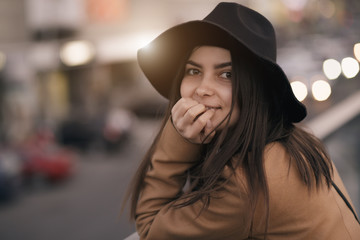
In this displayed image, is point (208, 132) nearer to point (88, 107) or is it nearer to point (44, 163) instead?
point (44, 163)

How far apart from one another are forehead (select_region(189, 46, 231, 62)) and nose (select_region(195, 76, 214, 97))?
0.25 feet

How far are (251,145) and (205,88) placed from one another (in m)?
0.25

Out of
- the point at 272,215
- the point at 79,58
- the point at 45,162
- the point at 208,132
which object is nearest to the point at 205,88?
the point at 208,132

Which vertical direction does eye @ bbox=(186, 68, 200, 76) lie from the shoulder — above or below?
above

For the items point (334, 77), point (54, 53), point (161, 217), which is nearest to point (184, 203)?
point (161, 217)

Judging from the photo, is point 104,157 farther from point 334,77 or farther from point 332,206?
point 332,206

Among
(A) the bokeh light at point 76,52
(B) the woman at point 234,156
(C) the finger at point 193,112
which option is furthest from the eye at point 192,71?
(A) the bokeh light at point 76,52

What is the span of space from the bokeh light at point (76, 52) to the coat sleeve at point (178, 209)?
2035 cm

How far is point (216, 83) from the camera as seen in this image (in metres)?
1.62

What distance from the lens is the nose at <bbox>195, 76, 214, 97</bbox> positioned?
1605 mm

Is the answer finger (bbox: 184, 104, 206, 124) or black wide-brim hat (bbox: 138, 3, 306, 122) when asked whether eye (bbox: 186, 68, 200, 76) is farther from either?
finger (bbox: 184, 104, 206, 124)

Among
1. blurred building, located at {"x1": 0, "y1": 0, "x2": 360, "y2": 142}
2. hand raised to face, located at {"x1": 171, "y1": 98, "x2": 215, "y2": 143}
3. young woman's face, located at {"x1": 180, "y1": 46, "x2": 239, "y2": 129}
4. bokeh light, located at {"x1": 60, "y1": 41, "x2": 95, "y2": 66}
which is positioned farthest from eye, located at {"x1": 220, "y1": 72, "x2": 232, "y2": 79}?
bokeh light, located at {"x1": 60, "y1": 41, "x2": 95, "y2": 66}

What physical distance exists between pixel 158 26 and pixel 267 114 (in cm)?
2529

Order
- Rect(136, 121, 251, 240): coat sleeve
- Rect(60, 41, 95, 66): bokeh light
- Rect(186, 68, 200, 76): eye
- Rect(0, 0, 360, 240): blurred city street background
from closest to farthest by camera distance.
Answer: Rect(136, 121, 251, 240): coat sleeve < Rect(186, 68, 200, 76): eye < Rect(0, 0, 360, 240): blurred city street background < Rect(60, 41, 95, 66): bokeh light
